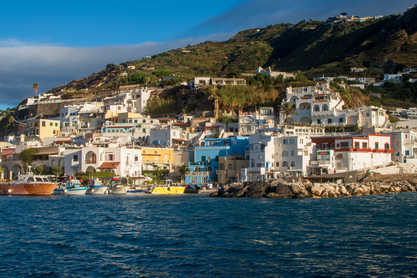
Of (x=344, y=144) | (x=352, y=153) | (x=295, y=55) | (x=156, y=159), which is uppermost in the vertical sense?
(x=295, y=55)

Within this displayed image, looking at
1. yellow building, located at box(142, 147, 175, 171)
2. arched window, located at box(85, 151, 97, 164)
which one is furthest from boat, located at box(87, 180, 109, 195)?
yellow building, located at box(142, 147, 175, 171)

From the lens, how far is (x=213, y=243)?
991 inches

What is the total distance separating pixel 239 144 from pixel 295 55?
81.3 metres

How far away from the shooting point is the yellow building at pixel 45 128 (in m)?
96.4

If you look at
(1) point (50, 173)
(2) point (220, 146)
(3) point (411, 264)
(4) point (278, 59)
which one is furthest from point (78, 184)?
(4) point (278, 59)

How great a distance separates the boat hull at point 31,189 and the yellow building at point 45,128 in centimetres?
2964

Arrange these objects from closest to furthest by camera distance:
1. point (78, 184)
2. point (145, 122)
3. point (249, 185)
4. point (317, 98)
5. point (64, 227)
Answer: point (64, 227) < point (249, 185) < point (78, 184) < point (317, 98) < point (145, 122)

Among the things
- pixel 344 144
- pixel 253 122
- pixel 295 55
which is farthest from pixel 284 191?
pixel 295 55

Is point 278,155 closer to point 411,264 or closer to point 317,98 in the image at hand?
point 317,98

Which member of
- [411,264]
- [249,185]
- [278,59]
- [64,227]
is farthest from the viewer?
[278,59]

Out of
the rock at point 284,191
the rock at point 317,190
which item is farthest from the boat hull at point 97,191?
the rock at point 317,190

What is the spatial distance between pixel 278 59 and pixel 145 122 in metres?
72.5

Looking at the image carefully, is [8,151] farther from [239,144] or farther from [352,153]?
[352,153]

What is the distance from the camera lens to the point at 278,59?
502 feet
